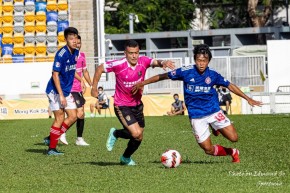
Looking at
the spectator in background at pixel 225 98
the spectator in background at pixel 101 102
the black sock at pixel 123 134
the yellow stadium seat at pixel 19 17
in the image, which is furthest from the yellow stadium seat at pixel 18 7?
the black sock at pixel 123 134

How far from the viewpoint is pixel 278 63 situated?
43.1m

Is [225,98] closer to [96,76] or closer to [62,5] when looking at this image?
[62,5]

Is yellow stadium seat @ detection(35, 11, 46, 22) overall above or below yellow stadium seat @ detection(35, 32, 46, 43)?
above

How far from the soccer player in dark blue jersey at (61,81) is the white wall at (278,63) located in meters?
26.8

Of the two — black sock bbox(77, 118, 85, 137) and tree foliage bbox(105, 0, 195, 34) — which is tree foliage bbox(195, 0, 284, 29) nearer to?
tree foliage bbox(105, 0, 195, 34)

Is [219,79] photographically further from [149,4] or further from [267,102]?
[149,4]

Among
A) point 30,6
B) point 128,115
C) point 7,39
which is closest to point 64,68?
point 128,115

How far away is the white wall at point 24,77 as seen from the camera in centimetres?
4541

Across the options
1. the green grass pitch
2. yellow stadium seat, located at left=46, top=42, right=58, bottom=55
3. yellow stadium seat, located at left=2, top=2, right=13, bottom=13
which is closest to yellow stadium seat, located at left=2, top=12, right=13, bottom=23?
yellow stadium seat, located at left=2, top=2, right=13, bottom=13

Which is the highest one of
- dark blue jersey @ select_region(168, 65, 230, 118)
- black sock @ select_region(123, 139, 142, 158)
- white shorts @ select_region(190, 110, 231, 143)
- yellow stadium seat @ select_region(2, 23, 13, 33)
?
yellow stadium seat @ select_region(2, 23, 13, 33)

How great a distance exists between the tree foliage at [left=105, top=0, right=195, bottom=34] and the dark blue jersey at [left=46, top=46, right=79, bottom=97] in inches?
2092

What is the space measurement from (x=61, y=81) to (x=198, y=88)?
4.03m

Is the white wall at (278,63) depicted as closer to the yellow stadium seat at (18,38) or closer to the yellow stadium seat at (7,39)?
the yellow stadium seat at (18,38)

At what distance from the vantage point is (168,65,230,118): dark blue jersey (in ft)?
43.7
